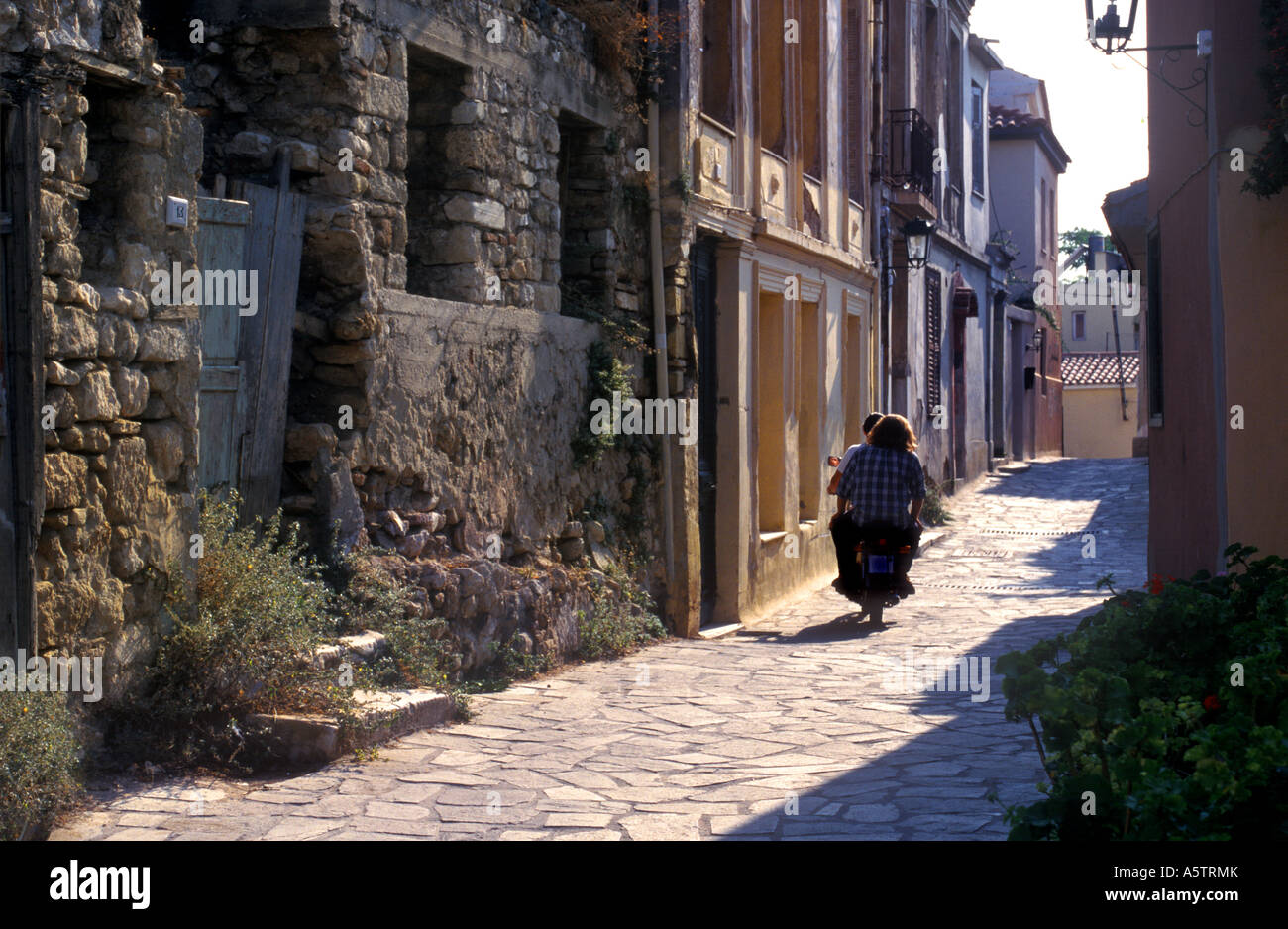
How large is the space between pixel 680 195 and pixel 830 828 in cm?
630

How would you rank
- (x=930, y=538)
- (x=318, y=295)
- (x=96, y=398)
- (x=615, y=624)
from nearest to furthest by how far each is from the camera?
(x=96, y=398) < (x=318, y=295) < (x=615, y=624) < (x=930, y=538)

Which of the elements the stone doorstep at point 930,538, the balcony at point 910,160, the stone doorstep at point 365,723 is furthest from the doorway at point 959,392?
the stone doorstep at point 365,723

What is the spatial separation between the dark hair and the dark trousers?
624 millimetres

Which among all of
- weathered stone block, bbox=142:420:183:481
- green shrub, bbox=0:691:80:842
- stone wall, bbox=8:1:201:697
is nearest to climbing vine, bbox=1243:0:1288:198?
stone wall, bbox=8:1:201:697

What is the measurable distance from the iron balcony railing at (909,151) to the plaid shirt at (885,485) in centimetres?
717

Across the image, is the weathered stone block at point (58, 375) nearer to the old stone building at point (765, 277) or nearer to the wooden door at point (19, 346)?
the wooden door at point (19, 346)

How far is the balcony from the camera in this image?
17.5 metres

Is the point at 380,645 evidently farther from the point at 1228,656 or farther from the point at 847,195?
the point at 847,195

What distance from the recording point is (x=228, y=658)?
18.7ft

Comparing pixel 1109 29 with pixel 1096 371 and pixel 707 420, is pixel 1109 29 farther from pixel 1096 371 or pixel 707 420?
pixel 1096 371

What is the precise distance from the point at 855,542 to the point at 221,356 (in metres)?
6.03

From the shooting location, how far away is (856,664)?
893 cm

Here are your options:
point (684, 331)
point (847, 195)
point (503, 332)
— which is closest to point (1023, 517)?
point (847, 195)

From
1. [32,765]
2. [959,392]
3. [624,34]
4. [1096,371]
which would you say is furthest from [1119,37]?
[1096,371]
